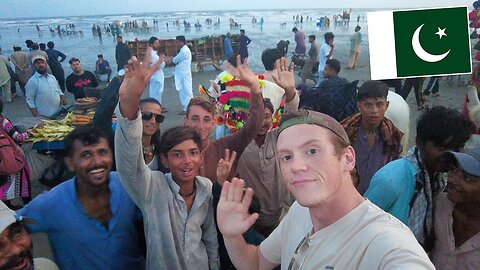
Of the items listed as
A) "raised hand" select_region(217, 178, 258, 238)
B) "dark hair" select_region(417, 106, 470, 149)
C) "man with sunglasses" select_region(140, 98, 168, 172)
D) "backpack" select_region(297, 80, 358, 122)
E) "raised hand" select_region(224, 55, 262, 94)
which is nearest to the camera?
"raised hand" select_region(217, 178, 258, 238)

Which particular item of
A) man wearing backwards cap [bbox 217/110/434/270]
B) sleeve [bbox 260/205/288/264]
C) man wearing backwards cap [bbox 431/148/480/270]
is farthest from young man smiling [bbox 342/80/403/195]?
man wearing backwards cap [bbox 217/110/434/270]

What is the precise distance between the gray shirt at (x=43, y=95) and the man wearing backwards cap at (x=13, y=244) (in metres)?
4.71

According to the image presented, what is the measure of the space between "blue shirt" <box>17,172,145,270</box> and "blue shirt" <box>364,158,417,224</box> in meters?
1.30

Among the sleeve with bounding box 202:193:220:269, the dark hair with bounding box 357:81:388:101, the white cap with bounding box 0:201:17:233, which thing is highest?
the dark hair with bounding box 357:81:388:101

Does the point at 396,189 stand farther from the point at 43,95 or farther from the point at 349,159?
the point at 43,95

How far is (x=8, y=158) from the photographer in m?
3.36

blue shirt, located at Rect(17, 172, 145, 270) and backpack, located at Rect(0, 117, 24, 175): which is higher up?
backpack, located at Rect(0, 117, 24, 175)

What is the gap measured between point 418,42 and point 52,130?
13.6ft

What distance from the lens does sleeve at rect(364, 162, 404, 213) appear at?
6.17ft

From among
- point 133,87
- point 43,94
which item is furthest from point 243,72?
point 43,94

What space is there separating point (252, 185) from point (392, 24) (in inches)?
59.0

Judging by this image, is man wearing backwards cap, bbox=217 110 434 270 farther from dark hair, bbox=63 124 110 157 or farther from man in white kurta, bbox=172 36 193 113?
man in white kurta, bbox=172 36 193 113

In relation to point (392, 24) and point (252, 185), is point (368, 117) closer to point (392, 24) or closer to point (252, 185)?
point (392, 24)

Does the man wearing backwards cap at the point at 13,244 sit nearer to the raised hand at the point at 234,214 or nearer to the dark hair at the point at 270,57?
the raised hand at the point at 234,214
